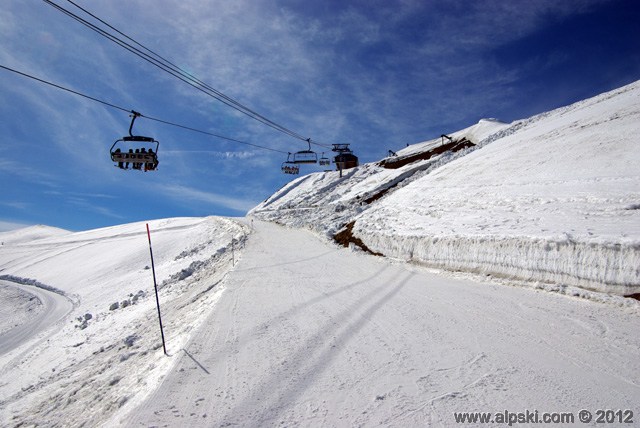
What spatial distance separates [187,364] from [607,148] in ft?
65.4

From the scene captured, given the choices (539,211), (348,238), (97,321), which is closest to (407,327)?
(539,211)

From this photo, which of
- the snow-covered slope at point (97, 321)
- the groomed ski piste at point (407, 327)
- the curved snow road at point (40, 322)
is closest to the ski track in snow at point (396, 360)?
the groomed ski piste at point (407, 327)

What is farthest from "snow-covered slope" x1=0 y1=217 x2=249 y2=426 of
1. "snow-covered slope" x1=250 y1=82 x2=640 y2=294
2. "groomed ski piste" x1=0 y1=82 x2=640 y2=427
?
"snow-covered slope" x1=250 y1=82 x2=640 y2=294

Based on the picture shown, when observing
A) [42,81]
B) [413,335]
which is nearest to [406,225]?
[413,335]

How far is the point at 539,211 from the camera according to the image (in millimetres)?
12156

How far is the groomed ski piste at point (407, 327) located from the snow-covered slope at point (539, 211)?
2.8 inches

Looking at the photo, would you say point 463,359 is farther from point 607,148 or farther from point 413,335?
point 607,148

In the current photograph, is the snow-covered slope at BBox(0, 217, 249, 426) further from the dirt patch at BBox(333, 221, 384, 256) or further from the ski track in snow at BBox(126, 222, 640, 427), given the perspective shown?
the dirt patch at BBox(333, 221, 384, 256)

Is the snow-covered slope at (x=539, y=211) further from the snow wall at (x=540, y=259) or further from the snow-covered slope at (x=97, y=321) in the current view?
the snow-covered slope at (x=97, y=321)

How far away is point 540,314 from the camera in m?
6.92

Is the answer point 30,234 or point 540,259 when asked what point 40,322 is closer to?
point 540,259

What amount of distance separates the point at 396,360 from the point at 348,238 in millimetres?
16005

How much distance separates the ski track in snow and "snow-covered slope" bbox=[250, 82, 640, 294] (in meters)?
1.31

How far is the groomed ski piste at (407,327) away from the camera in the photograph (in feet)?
13.5
